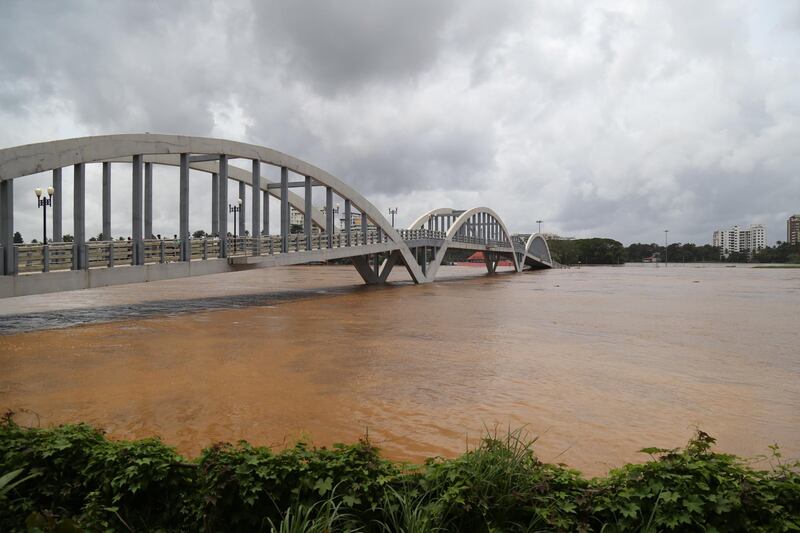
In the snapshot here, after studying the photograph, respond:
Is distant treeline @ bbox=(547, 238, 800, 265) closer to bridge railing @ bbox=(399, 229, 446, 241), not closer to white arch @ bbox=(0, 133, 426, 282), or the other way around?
bridge railing @ bbox=(399, 229, 446, 241)

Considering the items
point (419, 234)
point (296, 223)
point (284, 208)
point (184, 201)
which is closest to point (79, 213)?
point (184, 201)

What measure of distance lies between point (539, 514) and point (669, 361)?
32.9 feet

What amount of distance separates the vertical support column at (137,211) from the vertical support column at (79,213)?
1728 millimetres

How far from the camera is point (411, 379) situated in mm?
9875

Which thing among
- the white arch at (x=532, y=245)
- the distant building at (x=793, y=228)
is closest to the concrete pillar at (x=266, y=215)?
the white arch at (x=532, y=245)

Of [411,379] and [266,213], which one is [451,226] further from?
[411,379]

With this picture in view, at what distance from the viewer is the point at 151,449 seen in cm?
389

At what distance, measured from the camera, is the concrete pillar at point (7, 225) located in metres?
14.8

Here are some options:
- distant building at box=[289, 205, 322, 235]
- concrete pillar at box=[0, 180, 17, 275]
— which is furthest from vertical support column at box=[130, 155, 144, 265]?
distant building at box=[289, 205, 322, 235]

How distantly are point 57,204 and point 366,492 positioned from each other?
1746 cm

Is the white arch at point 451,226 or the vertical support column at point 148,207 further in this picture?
the white arch at point 451,226

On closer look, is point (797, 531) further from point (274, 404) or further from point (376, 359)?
point (376, 359)

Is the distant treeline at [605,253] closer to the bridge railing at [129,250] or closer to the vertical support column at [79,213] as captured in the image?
the bridge railing at [129,250]

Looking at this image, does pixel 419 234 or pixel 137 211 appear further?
pixel 419 234
